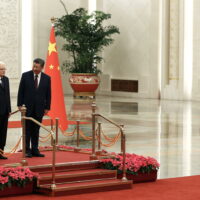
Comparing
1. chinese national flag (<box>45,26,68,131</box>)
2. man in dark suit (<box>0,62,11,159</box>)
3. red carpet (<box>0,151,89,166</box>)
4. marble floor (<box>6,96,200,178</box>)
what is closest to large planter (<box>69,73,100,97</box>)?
marble floor (<box>6,96,200,178</box>)

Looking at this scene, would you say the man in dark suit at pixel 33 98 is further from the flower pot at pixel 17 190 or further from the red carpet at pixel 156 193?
the red carpet at pixel 156 193

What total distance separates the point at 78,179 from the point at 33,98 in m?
1.54

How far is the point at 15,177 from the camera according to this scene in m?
7.79

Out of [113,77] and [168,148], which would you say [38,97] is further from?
[113,77]

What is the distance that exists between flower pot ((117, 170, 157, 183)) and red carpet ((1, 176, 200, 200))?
5.2 inches

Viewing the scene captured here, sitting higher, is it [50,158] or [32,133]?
[32,133]

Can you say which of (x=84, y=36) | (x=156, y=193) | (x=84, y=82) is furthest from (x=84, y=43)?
(x=156, y=193)

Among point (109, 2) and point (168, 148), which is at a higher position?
point (109, 2)

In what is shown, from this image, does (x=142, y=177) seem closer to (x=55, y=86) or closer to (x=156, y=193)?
(x=156, y=193)

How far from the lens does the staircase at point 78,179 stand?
7.98m

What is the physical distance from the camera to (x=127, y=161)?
29.6 ft

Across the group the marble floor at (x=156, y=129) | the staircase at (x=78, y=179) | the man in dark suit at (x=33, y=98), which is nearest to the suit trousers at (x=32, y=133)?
the man in dark suit at (x=33, y=98)

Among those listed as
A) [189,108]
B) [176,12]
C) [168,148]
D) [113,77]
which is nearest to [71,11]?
[113,77]

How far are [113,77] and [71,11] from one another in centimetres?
346
